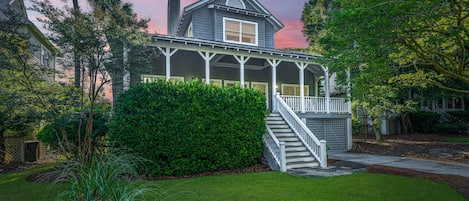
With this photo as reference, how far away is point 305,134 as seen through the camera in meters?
11.0

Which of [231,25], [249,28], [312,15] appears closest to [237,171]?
[231,25]

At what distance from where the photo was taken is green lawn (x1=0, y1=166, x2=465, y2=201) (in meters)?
5.96

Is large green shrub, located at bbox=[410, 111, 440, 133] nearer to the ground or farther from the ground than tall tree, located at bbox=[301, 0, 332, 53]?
nearer to the ground

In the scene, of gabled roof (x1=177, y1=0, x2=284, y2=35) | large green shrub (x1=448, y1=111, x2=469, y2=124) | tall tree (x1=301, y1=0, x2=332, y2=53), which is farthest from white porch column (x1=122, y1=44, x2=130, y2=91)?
tall tree (x1=301, y1=0, x2=332, y2=53)

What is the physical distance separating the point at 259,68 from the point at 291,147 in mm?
6646

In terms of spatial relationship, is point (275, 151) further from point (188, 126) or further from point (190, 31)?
point (190, 31)

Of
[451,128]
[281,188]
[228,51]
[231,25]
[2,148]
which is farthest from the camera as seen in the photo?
[451,128]

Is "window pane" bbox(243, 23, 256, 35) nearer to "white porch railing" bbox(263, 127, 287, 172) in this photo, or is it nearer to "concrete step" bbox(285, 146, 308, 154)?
"white porch railing" bbox(263, 127, 287, 172)

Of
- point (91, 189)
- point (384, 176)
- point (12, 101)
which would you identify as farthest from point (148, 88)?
point (384, 176)

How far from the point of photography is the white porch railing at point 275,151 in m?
9.29

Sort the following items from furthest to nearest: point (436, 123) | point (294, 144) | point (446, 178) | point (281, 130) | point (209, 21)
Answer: point (436, 123) → point (209, 21) → point (281, 130) → point (294, 144) → point (446, 178)

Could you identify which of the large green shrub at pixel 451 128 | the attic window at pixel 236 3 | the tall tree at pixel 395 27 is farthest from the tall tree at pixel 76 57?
the large green shrub at pixel 451 128

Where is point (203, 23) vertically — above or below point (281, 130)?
above

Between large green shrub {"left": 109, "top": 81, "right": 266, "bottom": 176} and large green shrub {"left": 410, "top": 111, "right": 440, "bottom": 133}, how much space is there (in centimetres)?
1748
